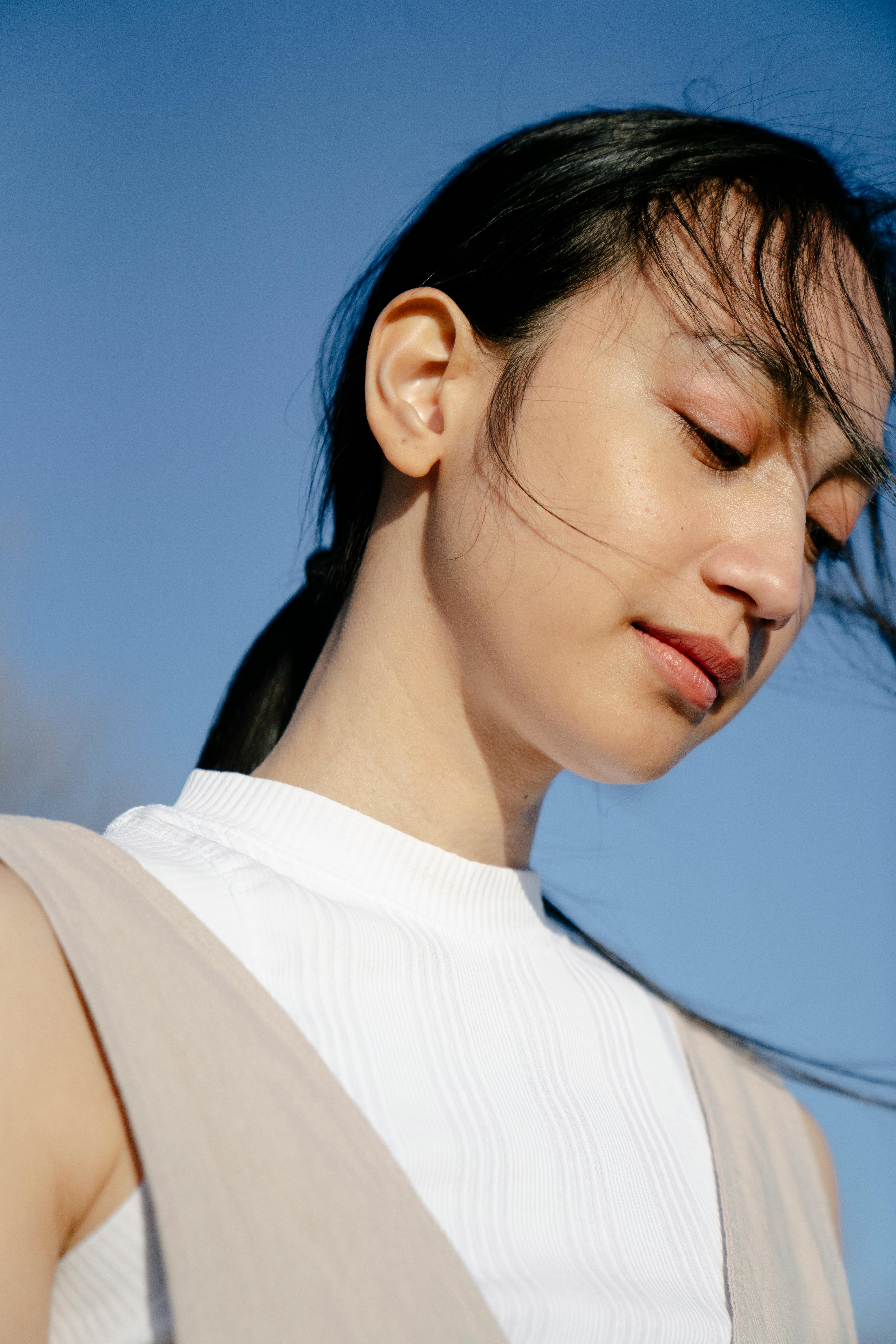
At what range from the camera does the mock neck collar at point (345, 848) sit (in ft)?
3.01

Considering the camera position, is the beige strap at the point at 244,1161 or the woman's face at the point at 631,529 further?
the woman's face at the point at 631,529

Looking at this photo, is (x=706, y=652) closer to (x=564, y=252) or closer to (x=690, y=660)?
(x=690, y=660)

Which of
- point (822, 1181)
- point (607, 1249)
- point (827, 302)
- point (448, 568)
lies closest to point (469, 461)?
point (448, 568)

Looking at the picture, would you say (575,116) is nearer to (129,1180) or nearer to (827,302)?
(827,302)

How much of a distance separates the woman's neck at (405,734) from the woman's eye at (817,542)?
349 mm

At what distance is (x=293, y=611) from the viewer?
126 centimetres

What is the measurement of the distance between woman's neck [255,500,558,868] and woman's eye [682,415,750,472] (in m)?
0.29

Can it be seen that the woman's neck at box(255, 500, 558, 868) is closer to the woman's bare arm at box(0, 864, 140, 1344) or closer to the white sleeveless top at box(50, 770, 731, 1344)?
the white sleeveless top at box(50, 770, 731, 1344)

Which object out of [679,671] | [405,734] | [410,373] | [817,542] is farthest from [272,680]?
[817,542]

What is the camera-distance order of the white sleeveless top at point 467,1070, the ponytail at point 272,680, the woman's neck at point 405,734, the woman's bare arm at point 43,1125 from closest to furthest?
the woman's bare arm at point 43,1125 < the white sleeveless top at point 467,1070 < the woman's neck at point 405,734 < the ponytail at point 272,680

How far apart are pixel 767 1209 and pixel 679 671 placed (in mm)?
555

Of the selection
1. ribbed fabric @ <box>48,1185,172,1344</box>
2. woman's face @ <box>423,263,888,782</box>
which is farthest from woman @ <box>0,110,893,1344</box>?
ribbed fabric @ <box>48,1185,172,1344</box>

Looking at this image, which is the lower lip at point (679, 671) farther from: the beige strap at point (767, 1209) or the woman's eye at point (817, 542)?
the beige strap at point (767, 1209)

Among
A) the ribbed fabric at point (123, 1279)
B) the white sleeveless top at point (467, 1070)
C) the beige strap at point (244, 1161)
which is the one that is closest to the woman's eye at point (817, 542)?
the white sleeveless top at point (467, 1070)
